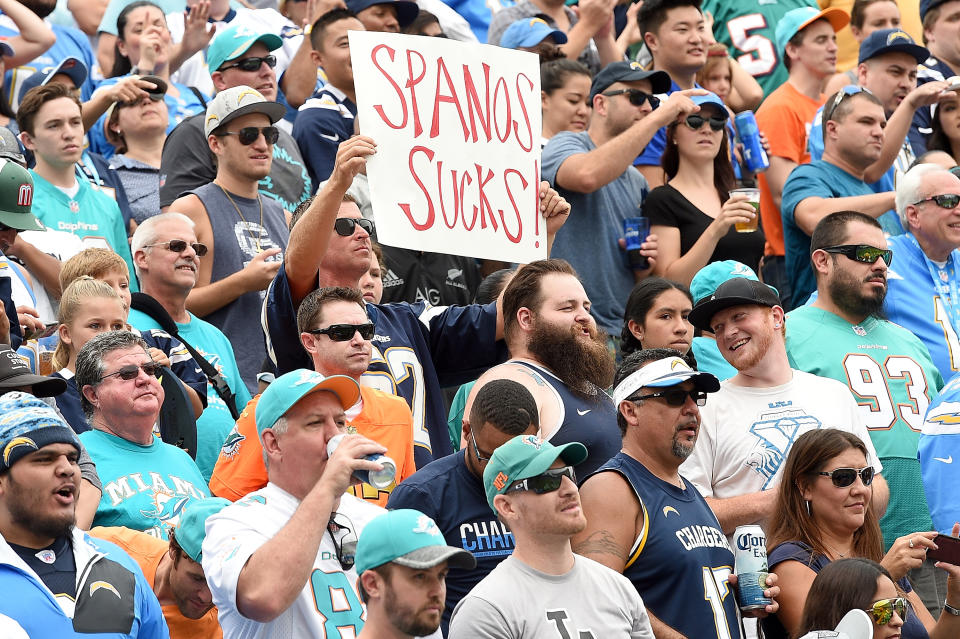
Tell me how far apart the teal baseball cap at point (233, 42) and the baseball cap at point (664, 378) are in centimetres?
425

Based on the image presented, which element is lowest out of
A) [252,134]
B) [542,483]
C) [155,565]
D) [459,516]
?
[155,565]

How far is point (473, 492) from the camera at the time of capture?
556 centimetres

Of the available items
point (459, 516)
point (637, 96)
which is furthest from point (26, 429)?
point (637, 96)

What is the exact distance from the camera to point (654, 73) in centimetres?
902

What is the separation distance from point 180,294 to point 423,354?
1.43 m

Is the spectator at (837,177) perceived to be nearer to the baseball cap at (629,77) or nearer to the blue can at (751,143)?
the blue can at (751,143)

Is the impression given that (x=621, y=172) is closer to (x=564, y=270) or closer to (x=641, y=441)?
(x=564, y=270)

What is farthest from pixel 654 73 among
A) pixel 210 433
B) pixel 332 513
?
pixel 332 513

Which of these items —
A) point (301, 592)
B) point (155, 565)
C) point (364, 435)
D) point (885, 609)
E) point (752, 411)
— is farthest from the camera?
point (752, 411)

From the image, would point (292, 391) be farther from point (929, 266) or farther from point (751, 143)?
point (751, 143)

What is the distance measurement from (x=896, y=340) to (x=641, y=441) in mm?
2535

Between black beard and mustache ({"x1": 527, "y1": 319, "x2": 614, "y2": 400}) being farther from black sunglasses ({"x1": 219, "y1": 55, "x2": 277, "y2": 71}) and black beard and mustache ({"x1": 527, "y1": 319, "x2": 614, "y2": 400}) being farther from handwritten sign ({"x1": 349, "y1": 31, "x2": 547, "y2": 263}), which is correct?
black sunglasses ({"x1": 219, "y1": 55, "x2": 277, "y2": 71})

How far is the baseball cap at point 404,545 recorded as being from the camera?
4398 mm

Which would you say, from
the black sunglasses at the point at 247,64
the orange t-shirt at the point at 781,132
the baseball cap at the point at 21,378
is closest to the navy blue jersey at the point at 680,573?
the baseball cap at the point at 21,378
